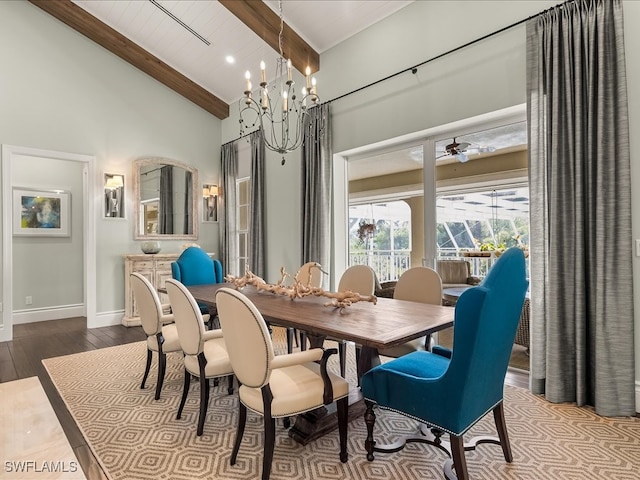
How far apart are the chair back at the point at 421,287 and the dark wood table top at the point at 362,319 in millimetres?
277

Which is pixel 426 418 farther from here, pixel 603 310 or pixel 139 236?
pixel 139 236

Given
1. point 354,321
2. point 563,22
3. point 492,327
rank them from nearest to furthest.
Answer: point 492,327 → point 354,321 → point 563,22

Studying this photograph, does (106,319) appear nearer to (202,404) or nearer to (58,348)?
(58,348)

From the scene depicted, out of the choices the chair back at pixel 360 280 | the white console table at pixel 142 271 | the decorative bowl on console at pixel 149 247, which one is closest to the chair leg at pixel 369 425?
the chair back at pixel 360 280

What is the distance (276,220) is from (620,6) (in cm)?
422

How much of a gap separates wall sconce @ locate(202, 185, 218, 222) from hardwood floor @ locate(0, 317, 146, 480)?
222 cm

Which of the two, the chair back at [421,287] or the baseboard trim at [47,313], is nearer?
the chair back at [421,287]

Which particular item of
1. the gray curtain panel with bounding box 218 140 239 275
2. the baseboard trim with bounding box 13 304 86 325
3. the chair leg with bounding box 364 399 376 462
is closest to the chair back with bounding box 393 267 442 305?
the chair leg with bounding box 364 399 376 462

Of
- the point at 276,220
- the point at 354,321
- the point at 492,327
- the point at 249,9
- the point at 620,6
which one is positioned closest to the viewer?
the point at 492,327

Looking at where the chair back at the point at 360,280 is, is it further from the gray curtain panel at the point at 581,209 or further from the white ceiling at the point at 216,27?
the white ceiling at the point at 216,27

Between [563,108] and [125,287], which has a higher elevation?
[563,108]

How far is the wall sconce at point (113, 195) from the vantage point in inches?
214

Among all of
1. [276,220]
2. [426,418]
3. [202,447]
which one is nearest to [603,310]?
[426,418]

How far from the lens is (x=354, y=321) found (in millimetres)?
2055
